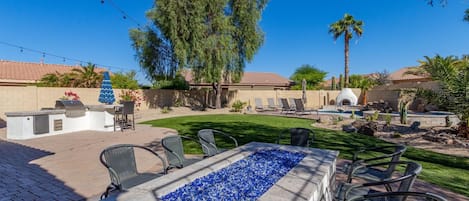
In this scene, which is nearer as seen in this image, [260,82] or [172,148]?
[172,148]

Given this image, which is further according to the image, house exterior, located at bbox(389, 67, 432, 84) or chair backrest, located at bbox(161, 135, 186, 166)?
house exterior, located at bbox(389, 67, 432, 84)

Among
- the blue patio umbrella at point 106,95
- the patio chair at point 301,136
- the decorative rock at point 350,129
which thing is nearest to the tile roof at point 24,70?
the blue patio umbrella at point 106,95

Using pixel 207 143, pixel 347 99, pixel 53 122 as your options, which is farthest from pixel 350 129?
pixel 347 99

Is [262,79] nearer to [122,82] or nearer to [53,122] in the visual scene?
[122,82]

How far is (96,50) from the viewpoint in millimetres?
25875

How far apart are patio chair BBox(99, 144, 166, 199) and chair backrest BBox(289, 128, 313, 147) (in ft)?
9.61

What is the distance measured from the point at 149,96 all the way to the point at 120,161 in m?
19.0

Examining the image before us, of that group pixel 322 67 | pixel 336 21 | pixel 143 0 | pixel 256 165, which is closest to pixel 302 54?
pixel 336 21

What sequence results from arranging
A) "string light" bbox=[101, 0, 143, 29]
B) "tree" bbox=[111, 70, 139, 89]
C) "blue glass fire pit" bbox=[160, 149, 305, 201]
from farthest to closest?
1. "tree" bbox=[111, 70, 139, 89]
2. "string light" bbox=[101, 0, 143, 29]
3. "blue glass fire pit" bbox=[160, 149, 305, 201]

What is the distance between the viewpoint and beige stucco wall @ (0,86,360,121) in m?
13.7

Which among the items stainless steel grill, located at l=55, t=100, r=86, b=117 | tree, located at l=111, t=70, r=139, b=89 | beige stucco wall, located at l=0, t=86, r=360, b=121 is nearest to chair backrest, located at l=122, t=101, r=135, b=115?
stainless steel grill, located at l=55, t=100, r=86, b=117

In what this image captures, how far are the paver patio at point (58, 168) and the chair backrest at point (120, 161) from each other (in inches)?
29.8

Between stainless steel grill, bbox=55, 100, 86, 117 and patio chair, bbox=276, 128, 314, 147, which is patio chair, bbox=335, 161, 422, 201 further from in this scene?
stainless steel grill, bbox=55, 100, 86, 117

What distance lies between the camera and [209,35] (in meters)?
19.8
